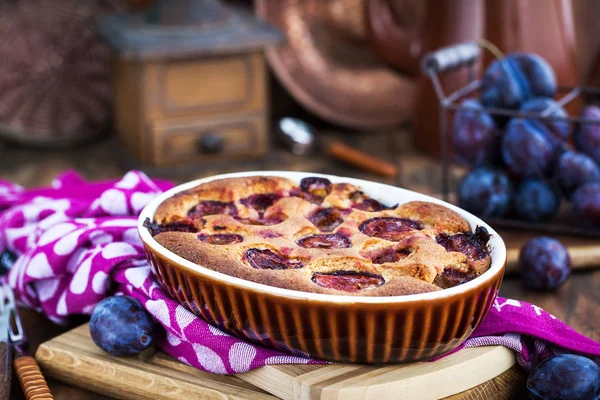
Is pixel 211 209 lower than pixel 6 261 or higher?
higher

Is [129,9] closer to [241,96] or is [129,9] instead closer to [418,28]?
[241,96]

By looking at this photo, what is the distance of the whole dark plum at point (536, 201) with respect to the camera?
1055 millimetres

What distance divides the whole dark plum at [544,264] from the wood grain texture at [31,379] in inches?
20.8

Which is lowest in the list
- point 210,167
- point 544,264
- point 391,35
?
point 210,167

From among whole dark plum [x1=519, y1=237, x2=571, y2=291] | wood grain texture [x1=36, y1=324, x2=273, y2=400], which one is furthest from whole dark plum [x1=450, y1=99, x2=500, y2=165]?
wood grain texture [x1=36, y1=324, x2=273, y2=400]

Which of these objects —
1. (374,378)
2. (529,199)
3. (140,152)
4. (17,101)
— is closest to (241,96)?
(140,152)

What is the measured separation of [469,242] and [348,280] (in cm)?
13

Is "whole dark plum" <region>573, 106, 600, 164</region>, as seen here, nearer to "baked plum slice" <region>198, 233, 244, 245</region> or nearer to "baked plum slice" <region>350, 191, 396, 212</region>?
"baked plum slice" <region>350, 191, 396, 212</region>

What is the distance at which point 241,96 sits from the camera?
1.62 metres

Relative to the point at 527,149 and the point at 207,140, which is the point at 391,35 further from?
the point at 527,149

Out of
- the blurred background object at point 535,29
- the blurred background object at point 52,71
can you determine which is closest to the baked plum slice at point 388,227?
the blurred background object at point 535,29

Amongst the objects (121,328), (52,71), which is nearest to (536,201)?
(121,328)

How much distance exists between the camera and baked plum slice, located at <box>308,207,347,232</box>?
0.79 meters

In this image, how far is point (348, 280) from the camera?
676 millimetres
